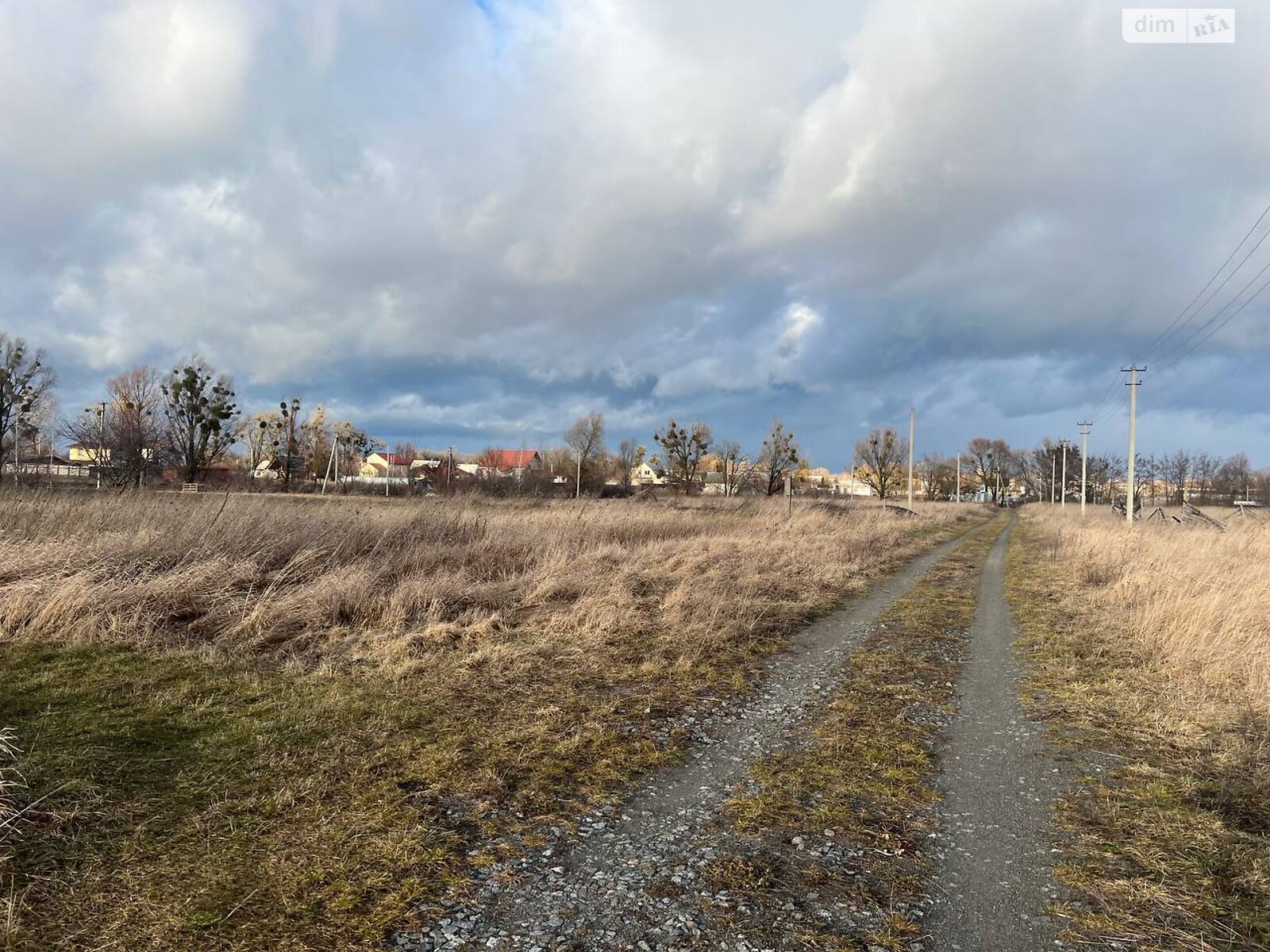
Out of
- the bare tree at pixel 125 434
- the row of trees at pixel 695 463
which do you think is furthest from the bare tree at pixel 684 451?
the bare tree at pixel 125 434

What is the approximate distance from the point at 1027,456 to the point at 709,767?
134789mm

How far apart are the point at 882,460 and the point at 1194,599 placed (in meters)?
92.1

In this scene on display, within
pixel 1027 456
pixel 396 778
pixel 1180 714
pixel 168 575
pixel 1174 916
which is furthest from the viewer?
pixel 1027 456

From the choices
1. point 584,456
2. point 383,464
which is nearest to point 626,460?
point 584,456

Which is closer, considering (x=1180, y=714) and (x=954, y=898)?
(x=954, y=898)

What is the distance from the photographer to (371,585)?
9.59m

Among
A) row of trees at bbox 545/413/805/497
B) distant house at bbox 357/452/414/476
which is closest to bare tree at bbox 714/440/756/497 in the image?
row of trees at bbox 545/413/805/497

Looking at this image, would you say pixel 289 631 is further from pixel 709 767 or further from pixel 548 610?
pixel 709 767

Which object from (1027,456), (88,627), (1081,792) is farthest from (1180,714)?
(1027,456)

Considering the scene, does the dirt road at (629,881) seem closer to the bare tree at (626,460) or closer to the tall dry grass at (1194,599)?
the tall dry grass at (1194,599)

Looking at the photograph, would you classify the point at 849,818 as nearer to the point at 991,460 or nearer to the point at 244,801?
the point at 244,801

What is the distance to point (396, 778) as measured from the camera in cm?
430

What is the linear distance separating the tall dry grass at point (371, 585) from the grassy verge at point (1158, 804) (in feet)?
12.4

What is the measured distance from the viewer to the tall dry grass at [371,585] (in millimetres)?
7660
